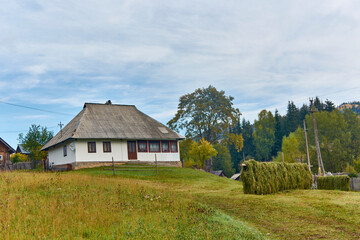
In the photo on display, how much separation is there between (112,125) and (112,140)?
2.23 m

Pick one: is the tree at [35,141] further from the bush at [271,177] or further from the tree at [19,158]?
the bush at [271,177]

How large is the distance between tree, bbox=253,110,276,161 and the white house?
58.1 meters

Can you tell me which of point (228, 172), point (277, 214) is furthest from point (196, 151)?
point (228, 172)

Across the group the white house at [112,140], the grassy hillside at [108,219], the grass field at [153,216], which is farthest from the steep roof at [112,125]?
the grassy hillside at [108,219]

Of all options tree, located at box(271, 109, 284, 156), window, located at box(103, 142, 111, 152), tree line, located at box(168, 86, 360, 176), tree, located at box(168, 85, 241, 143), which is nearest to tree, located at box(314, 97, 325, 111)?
tree line, located at box(168, 86, 360, 176)

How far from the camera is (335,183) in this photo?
23594 mm

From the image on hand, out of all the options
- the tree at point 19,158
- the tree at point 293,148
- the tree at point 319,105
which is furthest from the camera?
the tree at point 319,105

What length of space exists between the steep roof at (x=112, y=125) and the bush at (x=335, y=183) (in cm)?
1879

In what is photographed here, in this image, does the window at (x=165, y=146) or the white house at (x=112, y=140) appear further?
the window at (x=165, y=146)

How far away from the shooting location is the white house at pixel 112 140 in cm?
3441

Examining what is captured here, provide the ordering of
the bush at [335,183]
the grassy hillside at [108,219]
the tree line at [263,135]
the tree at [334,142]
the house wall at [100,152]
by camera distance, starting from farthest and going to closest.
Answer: the tree at [334,142], the tree line at [263,135], the house wall at [100,152], the bush at [335,183], the grassy hillside at [108,219]

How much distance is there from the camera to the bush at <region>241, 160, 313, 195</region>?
18859 mm

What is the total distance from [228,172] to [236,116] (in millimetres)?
40059

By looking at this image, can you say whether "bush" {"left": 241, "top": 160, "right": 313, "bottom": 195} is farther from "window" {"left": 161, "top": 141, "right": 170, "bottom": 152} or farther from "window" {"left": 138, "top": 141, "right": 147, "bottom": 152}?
"window" {"left": 138, "top": 141, "right": 147, "bottom": 152}
